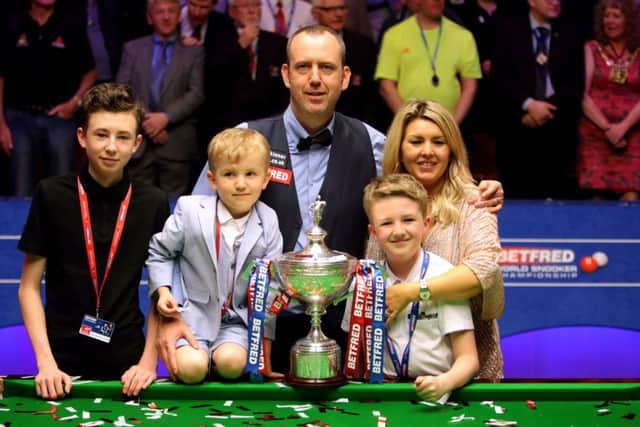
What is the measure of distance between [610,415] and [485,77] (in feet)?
13.5

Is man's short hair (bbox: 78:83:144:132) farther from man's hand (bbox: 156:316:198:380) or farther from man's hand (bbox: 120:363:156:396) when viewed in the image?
man's hand (bbox: 120:363:156:396)

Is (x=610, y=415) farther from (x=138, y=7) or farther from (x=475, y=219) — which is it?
(x=138, y=7)

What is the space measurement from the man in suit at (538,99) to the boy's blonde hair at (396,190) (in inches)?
141

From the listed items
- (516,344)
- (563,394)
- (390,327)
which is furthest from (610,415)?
(516,344)

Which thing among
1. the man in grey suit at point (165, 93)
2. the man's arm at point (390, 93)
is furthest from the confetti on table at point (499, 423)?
the man in grey suit at point (165, 93)

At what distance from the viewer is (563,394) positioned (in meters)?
2.97

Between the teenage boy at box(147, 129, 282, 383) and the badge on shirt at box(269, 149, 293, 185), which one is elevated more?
the badge on shirt at box(269, 149, 293, 185)

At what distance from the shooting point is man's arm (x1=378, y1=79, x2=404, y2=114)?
6465mm

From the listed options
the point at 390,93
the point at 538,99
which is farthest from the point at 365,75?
the point at 538,99

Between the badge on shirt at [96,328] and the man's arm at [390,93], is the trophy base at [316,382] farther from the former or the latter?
the man's arm at [390,93]

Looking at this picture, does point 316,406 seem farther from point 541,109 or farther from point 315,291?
point 541,109

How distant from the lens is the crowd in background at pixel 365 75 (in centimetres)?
646

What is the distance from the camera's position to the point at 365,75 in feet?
21.4

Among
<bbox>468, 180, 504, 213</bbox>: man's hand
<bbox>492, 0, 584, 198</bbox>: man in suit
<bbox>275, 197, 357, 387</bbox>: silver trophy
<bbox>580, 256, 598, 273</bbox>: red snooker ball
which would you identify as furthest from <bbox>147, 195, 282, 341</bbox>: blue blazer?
<bbox>492, 0, 584, 198</bbox>: man in suit
